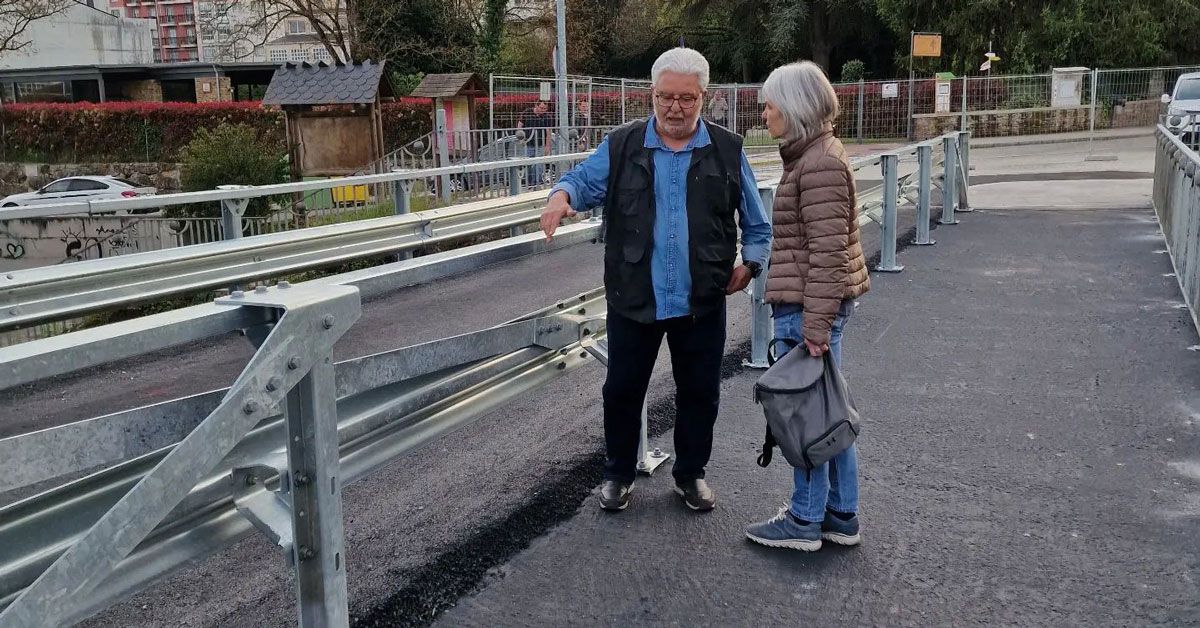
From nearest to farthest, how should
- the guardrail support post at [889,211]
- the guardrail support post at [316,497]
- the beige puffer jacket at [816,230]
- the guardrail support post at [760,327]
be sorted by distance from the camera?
the guardrail support post at [316,497]
the beige puffer jacket at [816,230]
the guardrail support post at [760,327]
the guardrail support post at [889,211]

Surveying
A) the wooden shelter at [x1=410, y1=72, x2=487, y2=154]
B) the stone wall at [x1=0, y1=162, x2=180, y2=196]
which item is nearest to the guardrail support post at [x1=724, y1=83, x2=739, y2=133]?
the wooden shelter at [x1=410, y1=72, x2=487, y2=154]

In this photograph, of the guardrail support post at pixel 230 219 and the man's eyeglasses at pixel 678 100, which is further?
the guardrail support post at pixel 230 219

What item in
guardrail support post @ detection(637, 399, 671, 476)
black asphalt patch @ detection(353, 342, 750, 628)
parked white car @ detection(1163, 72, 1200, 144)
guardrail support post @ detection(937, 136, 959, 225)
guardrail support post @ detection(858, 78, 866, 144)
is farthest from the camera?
guardrail support post @ detection(858, 78, 866, 144)

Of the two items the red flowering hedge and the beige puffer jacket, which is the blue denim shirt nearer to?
the beige puffer jacket

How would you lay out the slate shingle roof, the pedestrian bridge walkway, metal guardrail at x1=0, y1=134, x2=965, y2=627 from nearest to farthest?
metal guardrail at x1=0, y1=134, x2=965, y2=627 → the pedestrian bridge walkway → the slate shingle roof

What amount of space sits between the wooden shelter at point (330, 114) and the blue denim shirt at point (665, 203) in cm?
1458

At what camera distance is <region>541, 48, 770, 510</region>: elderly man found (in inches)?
165

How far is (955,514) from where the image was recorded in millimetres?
4562

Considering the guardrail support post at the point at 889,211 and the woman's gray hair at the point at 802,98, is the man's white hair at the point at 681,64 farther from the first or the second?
the guardrail support post at the point at 889,211

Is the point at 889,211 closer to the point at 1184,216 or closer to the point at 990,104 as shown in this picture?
the point at 1184,216

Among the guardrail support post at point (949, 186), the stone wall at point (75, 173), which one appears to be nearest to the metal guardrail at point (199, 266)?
the guardrail support post at point (949, 186)

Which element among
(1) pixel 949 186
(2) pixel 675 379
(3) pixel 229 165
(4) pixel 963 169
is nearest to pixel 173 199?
(2) pixel 675 379

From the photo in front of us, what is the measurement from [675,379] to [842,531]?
33.1 inches

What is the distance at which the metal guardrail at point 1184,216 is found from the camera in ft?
26.6
